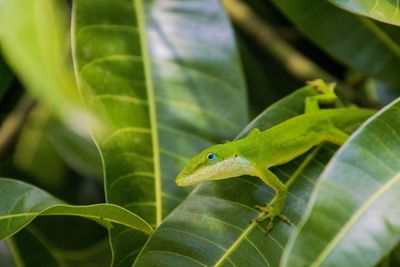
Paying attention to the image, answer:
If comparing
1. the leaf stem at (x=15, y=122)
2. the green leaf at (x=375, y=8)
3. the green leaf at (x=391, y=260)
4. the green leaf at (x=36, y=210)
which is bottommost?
the leaf stem at (x=15, y=122)

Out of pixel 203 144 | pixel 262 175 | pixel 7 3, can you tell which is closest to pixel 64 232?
pixel 203 144

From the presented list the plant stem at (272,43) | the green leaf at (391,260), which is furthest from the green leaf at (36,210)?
the plant stem at (272,43)

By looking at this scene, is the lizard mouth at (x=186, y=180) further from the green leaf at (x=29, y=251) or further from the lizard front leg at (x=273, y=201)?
the green leaf at (x=29, y=251)

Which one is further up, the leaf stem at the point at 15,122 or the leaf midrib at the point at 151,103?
the leaf midrib at the point at 151,103

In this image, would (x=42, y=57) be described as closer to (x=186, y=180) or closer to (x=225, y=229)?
(x=225, y=229)

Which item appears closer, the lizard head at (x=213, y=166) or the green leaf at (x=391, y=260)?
the green leaf at (x=391, y=260)

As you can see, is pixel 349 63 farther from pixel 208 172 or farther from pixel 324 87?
pixel 208 172

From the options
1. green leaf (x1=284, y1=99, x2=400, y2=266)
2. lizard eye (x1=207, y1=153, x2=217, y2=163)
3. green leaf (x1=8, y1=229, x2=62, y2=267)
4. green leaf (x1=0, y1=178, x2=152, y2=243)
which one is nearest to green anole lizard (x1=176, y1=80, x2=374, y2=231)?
lizard eye (x1=207, y1=153, x2=217, y2=163)
